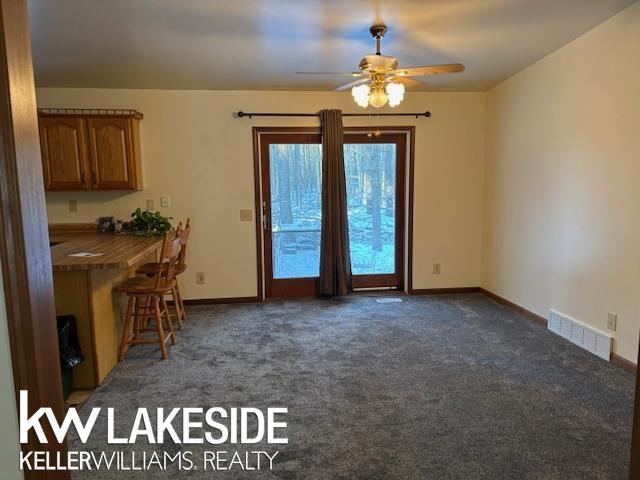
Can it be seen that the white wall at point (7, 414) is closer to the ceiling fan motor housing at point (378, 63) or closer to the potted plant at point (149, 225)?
the ceiling fan motor housing at point (378, 63)

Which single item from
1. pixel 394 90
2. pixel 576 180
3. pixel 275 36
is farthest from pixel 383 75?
pixel 576 180

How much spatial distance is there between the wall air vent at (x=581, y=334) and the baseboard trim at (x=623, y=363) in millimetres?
39

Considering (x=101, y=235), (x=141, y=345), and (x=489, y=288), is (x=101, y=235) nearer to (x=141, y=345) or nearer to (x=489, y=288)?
(x=141, y=345)

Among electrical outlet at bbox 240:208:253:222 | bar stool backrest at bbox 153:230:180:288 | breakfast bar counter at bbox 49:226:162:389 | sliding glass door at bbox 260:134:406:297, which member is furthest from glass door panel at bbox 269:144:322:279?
breakfast bar counter at bbox 49:226:162:389

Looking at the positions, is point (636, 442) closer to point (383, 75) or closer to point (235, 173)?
point (383, 75)

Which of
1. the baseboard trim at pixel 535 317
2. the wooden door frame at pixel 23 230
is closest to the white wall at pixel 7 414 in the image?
the wooden door frame at pixel 23 230

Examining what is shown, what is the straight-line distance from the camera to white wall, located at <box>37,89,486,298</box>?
4.45 metres

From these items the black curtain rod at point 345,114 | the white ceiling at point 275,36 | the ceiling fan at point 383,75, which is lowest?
the ceiling fan at point 383,75

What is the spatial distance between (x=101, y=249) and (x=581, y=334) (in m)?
3.91

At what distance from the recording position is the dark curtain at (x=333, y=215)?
15.0 ft

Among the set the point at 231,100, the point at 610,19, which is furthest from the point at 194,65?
the point at 610,19

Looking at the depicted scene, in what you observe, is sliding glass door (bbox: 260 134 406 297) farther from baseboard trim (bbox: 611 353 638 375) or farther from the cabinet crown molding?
baseboard trim (bbox: 611 353 638 375)

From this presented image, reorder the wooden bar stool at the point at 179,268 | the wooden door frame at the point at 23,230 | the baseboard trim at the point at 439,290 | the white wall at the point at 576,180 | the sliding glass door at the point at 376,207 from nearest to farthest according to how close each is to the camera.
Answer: the wooden door frame at the point at 23,230
the white wall at the point at 576,180
the wooden bar stool at the point at 179,268
the sliding glass door at the point at 376,207
the baseboard trim at the point at 439,290

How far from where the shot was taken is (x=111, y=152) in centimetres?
415
